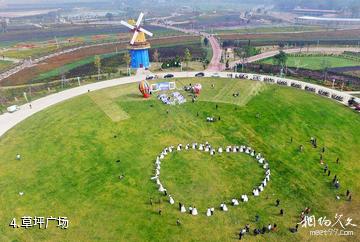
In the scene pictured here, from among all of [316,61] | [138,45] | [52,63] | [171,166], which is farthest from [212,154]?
[52,63]

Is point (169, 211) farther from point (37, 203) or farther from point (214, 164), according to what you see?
point (37, 203)

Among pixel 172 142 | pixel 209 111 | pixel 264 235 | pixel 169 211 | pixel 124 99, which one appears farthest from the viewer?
pixel 124 99

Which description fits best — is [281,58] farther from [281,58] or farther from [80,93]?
[80,93]

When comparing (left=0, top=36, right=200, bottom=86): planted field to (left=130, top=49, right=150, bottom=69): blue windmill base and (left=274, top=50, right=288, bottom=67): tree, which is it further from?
(left=274, top=50, right=288, bottom=67): tree

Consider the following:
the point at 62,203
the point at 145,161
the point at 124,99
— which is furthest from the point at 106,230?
the point at 124,99

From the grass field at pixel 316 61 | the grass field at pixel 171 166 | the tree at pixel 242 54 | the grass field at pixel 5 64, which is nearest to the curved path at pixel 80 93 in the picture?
the grass field at pixel 171 166

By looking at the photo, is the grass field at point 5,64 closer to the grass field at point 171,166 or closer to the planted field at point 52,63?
the planted field at point 52,63
